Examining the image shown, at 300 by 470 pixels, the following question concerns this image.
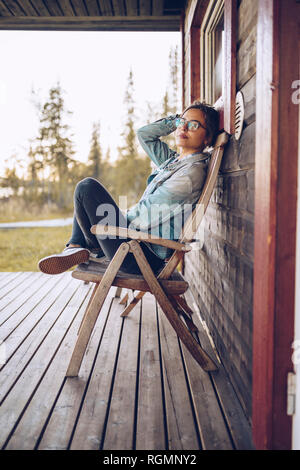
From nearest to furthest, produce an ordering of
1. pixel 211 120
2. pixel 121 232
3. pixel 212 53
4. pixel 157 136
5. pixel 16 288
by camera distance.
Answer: pixel 121 232
pixel 211 120
pixel 157 136
pixel 212 53
pixel 16 288

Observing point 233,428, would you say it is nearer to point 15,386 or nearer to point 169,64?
point 15,386

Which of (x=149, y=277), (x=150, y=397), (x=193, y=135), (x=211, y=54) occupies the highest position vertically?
(x=211, y=54)

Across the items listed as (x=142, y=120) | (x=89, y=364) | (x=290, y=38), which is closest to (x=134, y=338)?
(x=89, y=364)

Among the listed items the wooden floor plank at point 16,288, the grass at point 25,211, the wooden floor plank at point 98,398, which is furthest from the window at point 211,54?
the grass at point 25,211

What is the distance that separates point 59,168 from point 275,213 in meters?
6.23

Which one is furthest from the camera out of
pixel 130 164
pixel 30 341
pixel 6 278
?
pixel 130 164

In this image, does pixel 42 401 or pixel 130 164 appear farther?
pixel 130 164

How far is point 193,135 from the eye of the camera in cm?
213

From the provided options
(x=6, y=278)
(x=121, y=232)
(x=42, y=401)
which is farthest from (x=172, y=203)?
(x=6, y=278)

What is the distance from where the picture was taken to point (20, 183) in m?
6.61

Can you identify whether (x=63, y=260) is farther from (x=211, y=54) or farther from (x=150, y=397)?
(x=211, y=54)

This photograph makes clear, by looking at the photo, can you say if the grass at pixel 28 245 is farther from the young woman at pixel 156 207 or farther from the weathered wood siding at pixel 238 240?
the weathered wood siding at pixel 238 240

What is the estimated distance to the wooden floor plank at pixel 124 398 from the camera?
1.35 m

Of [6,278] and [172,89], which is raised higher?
[172,89]
